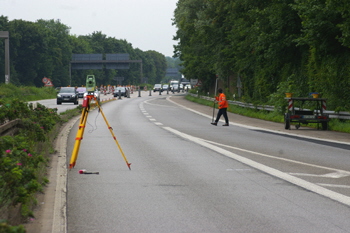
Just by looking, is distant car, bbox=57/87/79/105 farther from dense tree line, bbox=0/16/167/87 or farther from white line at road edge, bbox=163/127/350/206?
dense tree line, bbox=0/16/167/87

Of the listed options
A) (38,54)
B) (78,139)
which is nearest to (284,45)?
(78,139)

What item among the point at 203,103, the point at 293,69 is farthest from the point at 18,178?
the point at 203,103

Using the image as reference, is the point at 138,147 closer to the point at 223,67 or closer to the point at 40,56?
the point at 223,67

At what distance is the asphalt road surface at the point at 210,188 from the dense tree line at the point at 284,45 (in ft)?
26.9

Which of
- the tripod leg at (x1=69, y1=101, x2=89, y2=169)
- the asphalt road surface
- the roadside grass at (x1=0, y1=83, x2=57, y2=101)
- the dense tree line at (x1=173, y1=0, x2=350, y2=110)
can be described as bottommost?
the roadside grass at (x1=0, y1=83, x2=57, y2=101)

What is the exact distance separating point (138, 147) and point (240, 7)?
22081mm

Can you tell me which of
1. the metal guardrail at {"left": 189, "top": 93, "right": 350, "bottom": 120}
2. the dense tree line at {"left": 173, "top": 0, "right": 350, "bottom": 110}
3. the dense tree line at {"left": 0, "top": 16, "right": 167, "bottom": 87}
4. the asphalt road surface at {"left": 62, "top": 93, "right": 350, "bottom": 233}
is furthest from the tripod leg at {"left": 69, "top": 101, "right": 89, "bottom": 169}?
the dense tree line at {"left": 0, "top": 16, "right": 167, "bottom": 87}

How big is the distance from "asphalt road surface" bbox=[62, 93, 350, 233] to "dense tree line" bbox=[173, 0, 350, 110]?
323 inches

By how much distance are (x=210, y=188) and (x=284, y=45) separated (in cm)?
2101

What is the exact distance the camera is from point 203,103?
50469 millimetres

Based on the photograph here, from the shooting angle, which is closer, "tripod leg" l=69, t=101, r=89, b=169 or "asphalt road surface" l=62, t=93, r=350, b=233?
"asphalt road surface" l=62, t=93, r=350, b=233

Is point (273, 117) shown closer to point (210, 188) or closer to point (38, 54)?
point (210, 188)

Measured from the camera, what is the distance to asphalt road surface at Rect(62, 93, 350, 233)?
6500 millimetres

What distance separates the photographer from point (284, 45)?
28906 millimetres
